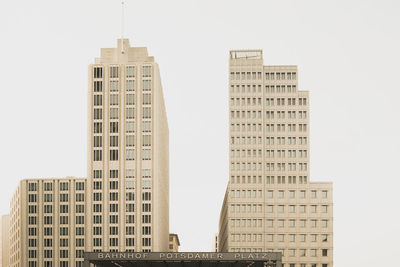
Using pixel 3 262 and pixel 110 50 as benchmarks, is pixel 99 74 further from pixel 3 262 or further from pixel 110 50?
pixel 3 262

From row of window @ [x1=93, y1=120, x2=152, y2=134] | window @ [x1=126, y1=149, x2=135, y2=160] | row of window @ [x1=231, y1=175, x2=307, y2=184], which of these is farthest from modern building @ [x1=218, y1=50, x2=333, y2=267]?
window @ [x1=126, y1=149, x2=135, y2=160]

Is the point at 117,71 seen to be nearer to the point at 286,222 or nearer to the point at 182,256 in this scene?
the point at 286,222

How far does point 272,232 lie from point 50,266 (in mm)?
43466

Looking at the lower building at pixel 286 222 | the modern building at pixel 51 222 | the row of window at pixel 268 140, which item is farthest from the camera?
the modern building at pixel 51 222

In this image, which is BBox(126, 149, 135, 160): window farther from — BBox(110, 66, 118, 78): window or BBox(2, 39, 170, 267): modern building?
BBox(110, 66, 118, 78): window

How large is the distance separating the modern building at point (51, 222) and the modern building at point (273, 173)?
97.7 ft

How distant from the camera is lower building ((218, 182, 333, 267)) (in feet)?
343

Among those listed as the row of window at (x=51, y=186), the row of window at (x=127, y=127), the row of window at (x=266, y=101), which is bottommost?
the row of window at (x=51, y=186)

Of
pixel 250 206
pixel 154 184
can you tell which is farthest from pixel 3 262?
pixel 250 206

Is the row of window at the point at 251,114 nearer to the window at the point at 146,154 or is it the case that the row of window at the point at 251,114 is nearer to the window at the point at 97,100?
the window at the point at 146,154

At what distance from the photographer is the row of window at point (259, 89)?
361 feet

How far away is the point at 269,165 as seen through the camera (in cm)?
10881

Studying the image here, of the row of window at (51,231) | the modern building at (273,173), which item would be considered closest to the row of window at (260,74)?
the modern building at (273,173)

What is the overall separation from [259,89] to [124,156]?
29.3m
